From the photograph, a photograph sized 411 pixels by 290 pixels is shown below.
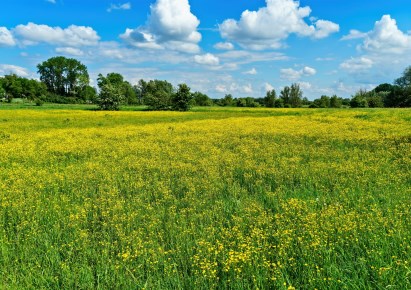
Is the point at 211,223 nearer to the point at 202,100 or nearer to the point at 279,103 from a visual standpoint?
the point at 279,103

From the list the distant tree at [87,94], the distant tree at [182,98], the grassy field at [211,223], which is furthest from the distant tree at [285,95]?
the grassy field at [211,223]

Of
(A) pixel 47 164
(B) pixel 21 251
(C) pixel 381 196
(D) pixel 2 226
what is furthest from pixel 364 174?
(A) pixel 47 164

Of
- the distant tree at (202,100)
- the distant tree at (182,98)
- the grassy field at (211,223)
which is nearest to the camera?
the grassy field at (211,223)

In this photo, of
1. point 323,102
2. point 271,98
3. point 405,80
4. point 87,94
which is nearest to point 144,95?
point 87,94

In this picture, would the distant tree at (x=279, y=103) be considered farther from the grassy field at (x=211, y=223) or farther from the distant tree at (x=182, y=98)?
the grassy field at (x=211, y=223)

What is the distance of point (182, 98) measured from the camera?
74.4 metres

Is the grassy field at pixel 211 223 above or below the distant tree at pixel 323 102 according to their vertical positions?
below

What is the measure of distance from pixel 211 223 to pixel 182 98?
227ft

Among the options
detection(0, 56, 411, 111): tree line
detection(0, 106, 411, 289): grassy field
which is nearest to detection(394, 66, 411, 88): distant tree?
detection(0, 56, 411, 111): tree line

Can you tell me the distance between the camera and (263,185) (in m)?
9.33

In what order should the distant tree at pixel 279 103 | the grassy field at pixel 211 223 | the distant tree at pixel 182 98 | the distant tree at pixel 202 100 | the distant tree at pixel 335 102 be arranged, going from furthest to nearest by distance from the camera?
the distant tree at pixel 202 100, the distant tree at pixel 279 103, the distant tree at pixel 335 102, the distant tree at pixel 182 98, the grassy field at pixel 211 223

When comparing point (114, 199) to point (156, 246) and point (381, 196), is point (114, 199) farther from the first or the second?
point (381, 196)

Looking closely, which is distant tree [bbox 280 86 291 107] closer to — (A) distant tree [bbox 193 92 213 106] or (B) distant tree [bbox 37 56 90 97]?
(A) distant tree [bbox 193 92 213 106]

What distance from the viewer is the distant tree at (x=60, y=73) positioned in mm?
151000
